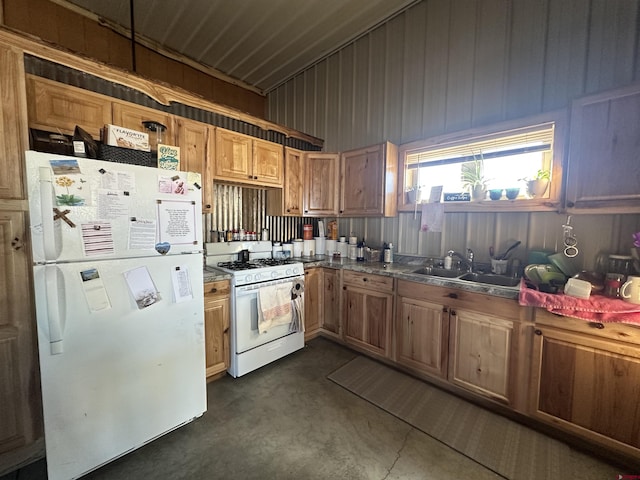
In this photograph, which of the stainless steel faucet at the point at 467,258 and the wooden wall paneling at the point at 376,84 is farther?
the wooden wall paneling at the point at 376,84

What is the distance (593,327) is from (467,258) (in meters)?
1.04

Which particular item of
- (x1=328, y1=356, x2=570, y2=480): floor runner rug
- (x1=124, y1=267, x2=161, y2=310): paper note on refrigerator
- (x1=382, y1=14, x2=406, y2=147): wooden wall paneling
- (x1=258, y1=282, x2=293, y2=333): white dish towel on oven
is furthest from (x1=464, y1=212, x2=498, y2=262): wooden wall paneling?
(x1=124, y1=267, x2=161, y2=310): paper note on refrigerator

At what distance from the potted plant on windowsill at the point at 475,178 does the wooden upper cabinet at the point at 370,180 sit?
701 mm

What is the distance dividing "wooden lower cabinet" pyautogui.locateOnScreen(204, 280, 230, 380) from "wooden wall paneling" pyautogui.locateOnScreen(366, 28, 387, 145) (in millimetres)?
2429

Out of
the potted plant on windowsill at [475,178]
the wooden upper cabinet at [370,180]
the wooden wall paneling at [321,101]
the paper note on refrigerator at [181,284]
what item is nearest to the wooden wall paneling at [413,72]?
the wooden upper cabinet at [370,180]

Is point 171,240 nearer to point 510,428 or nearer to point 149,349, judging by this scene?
point 149,349

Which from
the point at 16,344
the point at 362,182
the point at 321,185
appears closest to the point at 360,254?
the point at 362,182

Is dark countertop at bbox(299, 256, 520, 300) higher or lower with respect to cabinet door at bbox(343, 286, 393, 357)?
higher

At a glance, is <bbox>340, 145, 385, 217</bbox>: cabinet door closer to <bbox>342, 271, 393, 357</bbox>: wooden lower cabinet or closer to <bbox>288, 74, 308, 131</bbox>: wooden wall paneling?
<bbox>342, 271, 393, 357</bbox>: wooden lower cabinet

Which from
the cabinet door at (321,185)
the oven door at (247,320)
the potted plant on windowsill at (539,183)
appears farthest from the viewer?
the cabinet door at (321,185)

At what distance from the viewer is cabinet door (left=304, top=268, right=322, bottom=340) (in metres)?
2.97

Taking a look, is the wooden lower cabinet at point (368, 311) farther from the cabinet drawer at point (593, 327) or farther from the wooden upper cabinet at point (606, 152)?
the wooden upper cabinet at point (606, 152)

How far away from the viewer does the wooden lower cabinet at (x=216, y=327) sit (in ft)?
7.15

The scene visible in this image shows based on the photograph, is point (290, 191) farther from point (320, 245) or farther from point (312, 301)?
point (312, 301)
